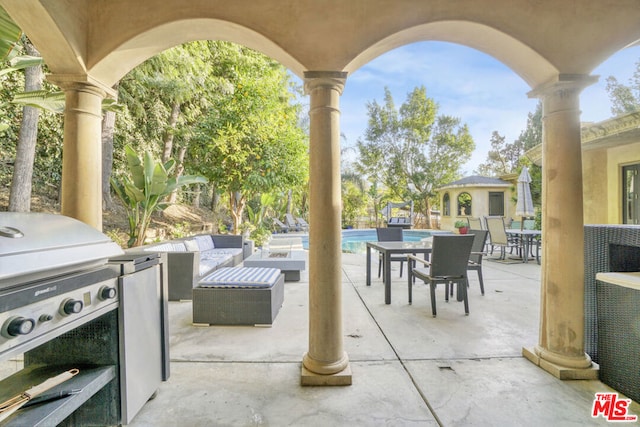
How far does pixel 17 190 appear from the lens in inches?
→ 279

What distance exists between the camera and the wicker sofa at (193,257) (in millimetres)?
4723

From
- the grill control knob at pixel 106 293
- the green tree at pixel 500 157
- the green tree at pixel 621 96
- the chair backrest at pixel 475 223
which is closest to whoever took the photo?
the grill control knob at pixel 106 293

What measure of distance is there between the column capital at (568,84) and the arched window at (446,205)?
1719 cm

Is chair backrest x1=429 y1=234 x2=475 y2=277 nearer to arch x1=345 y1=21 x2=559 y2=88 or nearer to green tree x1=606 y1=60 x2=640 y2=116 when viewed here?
arch x1=345 y1=21 x2=559 y2=88

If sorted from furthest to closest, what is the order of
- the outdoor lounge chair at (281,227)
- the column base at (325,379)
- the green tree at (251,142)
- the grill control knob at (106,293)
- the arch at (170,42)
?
the outdoor lounge chair at (281,227) < the green tree at (251,142) < the arch at (170,42) < the column base at (325,379) < the grill control knob at (106,293)

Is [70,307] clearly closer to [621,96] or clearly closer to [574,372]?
[574,372]

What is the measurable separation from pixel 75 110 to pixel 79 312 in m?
2.12

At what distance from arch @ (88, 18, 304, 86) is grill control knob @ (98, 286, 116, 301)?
2155mm

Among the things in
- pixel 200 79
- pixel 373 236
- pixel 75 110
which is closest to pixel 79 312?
pixel 75 110

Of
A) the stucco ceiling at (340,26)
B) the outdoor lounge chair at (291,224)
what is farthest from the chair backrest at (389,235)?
the outdoor lounge chair at (291,224)

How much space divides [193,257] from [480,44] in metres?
4.76

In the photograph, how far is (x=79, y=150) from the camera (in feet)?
9.05

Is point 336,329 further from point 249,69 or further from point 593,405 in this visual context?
point 249,69

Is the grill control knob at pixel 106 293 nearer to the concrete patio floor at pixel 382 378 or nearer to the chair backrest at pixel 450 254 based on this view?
the concrete patio floor at pixel 382 378
